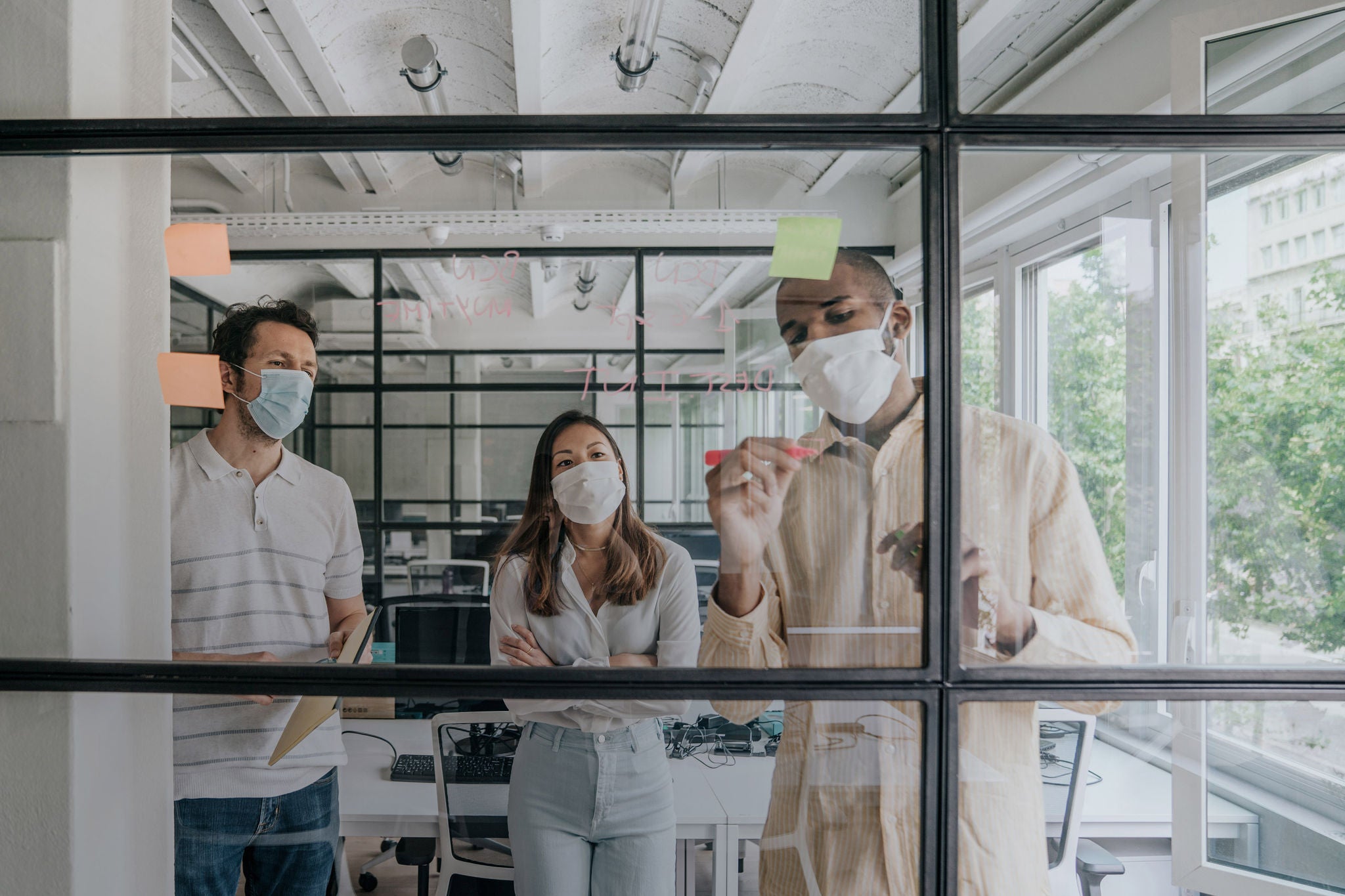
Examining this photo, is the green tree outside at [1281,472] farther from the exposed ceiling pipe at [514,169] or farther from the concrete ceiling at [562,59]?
the exposed ceiling pipe at [514,169]

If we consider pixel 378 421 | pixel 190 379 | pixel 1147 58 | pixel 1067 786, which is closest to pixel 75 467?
pixel 190 379

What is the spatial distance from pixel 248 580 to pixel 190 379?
0.97 ft

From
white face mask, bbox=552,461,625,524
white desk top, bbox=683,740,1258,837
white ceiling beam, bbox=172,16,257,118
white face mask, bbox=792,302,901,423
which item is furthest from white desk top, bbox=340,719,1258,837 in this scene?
white ceiling beam, bbox=172,16,257,118

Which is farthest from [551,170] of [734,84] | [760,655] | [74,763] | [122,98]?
[74,763]

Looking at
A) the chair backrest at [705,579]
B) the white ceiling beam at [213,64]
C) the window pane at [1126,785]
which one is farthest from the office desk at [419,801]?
the white ceiling beam at [213,64]

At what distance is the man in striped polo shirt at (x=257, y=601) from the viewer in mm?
1007

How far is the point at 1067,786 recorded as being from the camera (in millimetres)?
1027

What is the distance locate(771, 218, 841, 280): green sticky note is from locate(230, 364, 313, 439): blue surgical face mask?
0.68m

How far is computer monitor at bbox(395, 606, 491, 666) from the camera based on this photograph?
3.26 ft

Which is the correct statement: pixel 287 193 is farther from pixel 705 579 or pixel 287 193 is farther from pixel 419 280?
pixel 705 579

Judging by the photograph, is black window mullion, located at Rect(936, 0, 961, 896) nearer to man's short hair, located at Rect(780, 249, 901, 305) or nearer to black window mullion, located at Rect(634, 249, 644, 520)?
man's short hair, located at Rect(780, 249, 901, 305)

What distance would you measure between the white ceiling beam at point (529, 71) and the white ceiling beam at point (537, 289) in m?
0.11

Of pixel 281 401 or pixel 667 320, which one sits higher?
pixel 667 320

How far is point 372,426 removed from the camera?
40.0 inches
